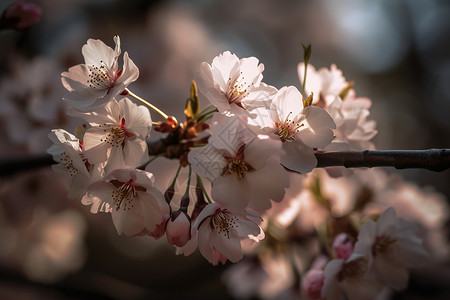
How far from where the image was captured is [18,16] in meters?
1.10

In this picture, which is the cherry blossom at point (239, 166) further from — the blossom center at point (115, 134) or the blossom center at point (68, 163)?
the blossom center at point (68, 163)

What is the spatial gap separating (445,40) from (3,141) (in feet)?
15.1

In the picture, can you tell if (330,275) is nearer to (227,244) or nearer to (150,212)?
(227,244)

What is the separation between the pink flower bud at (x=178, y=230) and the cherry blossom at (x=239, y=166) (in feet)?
0.30

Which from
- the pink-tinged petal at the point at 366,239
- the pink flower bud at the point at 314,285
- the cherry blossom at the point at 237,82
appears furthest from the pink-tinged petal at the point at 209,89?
the pink flower bud at the point at 314,285

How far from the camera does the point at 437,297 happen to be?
1.81 meters

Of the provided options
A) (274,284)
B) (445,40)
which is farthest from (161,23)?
(445,40)

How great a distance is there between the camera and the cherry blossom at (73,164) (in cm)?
79

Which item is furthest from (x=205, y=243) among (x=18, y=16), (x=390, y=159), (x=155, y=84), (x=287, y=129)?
(x=155, y=84)

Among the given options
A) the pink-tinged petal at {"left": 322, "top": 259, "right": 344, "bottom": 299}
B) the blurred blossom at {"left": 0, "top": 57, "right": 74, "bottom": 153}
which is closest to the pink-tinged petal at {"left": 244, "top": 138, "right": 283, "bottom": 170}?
the pink-tinged petal at {"left": 322, "top": 259, "right": 344, "bottom": 299}

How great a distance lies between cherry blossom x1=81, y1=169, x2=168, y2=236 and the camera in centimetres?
78

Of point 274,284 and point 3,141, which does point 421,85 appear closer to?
point 274,284

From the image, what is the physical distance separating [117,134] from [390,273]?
30.3 inches

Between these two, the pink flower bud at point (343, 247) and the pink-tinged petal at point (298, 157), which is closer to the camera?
the pink-tinged petal at point (298, 157)
